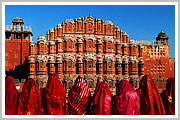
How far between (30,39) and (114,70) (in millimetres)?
13877

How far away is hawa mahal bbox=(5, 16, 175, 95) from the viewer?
3128 centimetres

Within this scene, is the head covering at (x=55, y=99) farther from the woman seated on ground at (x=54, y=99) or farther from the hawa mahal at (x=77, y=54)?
the hawa mahal at (x=77, y=54)

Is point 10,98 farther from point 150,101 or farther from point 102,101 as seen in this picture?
point 150,101

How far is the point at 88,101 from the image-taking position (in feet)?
47.2

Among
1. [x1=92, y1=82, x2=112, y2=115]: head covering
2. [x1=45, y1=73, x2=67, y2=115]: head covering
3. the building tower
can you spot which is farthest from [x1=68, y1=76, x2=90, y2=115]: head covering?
the building tower

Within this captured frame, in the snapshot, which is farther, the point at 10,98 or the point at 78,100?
the point at 78,100

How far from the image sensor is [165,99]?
14.5m

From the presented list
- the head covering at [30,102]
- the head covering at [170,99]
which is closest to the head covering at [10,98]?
the head covering at [30,102]

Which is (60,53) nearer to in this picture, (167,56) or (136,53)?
(136,53)

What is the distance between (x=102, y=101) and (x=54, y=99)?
2.90 metres

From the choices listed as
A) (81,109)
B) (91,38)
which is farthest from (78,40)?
(81,109)

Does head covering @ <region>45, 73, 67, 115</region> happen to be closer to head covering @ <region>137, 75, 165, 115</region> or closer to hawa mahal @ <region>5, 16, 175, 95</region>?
head covering @ <region>137, 75, 165, 115</region>

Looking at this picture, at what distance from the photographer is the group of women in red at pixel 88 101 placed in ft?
42.5

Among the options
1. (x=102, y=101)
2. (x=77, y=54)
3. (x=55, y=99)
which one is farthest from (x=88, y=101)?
(x=77, y=54)
